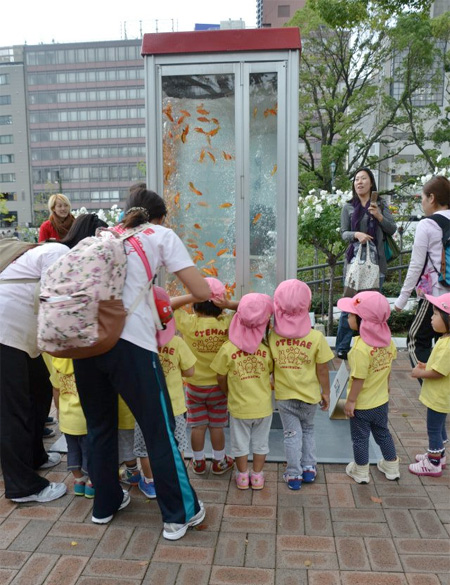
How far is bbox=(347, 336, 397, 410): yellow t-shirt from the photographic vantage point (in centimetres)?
329

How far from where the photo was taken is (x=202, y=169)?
4.41 metres

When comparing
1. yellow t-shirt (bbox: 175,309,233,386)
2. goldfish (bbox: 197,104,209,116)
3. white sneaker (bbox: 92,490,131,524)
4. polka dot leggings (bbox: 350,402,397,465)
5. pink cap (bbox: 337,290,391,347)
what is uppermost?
goldfish (bbox: 197,104,209,116)

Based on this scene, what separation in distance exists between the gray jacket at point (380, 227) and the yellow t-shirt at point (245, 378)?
Result: 7.02ft

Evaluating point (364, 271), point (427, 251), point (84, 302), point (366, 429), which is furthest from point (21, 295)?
point (364, 271)

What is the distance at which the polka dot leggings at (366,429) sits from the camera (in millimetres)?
3387

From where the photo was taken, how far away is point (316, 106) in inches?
750

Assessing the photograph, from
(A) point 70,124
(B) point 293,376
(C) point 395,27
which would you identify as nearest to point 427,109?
(C) point 395,27

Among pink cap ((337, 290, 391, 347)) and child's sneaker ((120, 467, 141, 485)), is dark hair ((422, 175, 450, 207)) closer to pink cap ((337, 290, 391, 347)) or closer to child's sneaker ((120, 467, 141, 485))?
pink cap ((337, 290, 391, 347))

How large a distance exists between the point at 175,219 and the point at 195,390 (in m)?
1.54

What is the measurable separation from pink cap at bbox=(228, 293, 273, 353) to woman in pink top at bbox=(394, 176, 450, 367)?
1.36 metres

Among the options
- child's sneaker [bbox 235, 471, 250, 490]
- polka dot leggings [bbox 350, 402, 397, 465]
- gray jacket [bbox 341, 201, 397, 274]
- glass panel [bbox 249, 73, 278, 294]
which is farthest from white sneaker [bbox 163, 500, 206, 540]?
gray jacket [bbox 341, 201, 397, 274]

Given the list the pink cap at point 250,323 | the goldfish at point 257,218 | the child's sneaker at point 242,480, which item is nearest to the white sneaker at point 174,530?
the child's sneaker at point 242,480

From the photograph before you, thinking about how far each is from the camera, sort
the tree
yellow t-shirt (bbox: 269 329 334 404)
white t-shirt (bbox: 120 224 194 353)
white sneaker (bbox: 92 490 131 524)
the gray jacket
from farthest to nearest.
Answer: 1. the tree
2. the gray jacket
3. yellow t-shirt (bbox: 269 329 334 404)
4. white sneaker (bbox: 92 490 131 524)
5. white t-shirt (bbox: 120 224 194 353)

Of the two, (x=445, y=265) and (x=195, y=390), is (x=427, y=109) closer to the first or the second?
(x=445, y=265)
